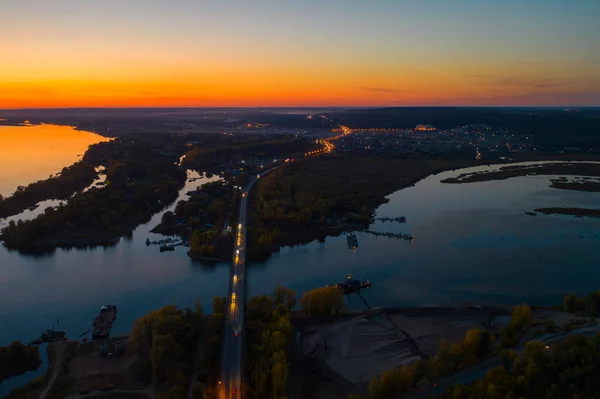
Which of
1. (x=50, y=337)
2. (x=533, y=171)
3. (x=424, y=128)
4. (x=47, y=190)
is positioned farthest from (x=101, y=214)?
(x=424, y=128)

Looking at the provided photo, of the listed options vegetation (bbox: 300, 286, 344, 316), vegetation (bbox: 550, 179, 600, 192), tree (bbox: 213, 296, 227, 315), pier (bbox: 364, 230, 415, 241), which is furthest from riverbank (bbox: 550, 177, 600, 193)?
tree (bbox: 213, 296, 227, 315)

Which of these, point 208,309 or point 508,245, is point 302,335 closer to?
→ point 208,309

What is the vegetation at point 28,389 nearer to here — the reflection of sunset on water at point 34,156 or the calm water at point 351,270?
the calm water at point 351,270

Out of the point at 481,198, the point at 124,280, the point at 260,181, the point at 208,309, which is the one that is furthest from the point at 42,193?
the point at 481,198

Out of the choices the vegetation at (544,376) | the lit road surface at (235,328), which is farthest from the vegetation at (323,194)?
the vegetation at (544,376)

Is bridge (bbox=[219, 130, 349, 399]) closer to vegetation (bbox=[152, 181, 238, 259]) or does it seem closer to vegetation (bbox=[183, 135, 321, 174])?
vegetation (bbox=[152, 181, 238, 259])

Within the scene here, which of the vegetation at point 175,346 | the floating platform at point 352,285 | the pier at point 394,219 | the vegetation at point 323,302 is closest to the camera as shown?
the vegetation at point 175,346

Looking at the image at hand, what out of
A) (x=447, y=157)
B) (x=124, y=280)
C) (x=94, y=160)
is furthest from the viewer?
(x=447, y=157)
